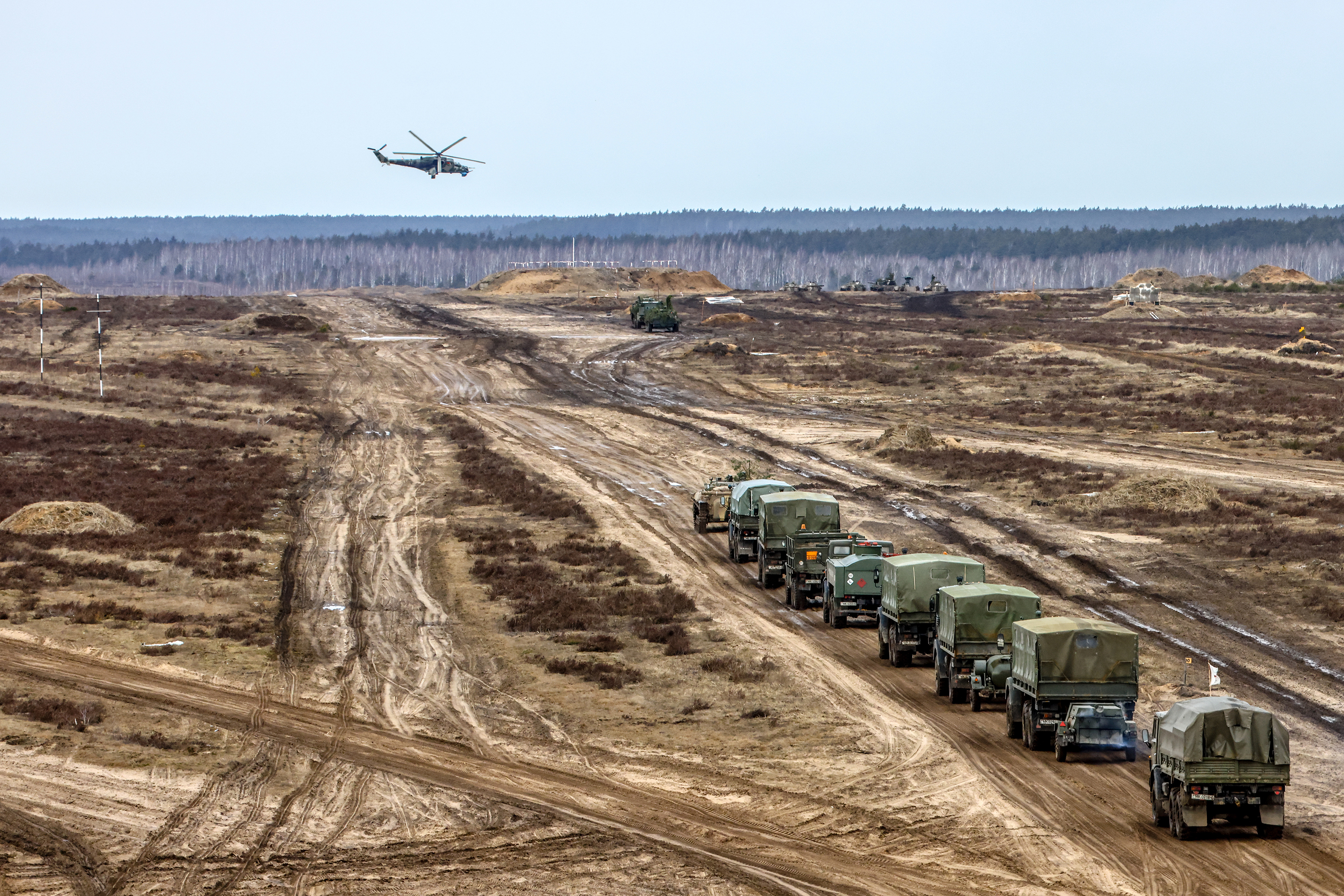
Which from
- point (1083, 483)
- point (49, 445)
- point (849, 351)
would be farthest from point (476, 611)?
point (849, 351)

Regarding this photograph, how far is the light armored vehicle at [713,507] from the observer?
4516 cm

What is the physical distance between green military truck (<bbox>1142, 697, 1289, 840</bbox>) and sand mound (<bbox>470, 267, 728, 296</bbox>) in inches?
6362

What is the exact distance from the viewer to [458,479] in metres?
56.7

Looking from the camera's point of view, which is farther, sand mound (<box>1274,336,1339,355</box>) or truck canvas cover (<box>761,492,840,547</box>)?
sand mound (<box>1274,336,1339,355</box>)

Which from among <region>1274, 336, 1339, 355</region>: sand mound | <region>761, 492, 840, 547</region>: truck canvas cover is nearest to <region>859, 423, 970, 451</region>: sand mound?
<region>761, 492, 840, 547</region>: truck canvas cover

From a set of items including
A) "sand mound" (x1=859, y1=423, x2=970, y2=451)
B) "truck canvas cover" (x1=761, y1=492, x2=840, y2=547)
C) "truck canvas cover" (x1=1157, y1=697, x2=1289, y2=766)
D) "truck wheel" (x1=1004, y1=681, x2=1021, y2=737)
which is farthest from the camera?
"sand mound" (x1=859, y1=423, x2=970, y2=451)

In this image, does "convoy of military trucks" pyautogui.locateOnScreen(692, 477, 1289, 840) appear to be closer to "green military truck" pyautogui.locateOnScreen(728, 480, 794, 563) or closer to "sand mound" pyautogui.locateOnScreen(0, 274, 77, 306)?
"green military truck" pyautogui.locateOnScreen(728, 480, 794, 563)

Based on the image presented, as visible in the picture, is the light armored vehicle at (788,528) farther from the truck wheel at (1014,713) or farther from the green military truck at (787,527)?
the truck wheel at (1014,713)

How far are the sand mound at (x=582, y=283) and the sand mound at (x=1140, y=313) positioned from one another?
203 ft

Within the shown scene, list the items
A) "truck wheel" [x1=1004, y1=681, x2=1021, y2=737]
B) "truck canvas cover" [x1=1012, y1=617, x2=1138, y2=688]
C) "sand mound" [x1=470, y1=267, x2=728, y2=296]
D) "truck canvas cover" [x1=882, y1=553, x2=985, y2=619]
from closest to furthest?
"truck canvas cover" [x1=1012, y1=617, x2=1138, y2=688], "truck wheel" [x1=1004, y1=681, x2=1021, y2=737], "truck canvas cover" [x1=882, y1=553, x2=985, y2=619], "sand mound" [x1=470, y1=267, x2=728, y2=296]

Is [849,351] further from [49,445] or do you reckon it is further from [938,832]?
[938,832]

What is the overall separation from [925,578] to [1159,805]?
31.1ft

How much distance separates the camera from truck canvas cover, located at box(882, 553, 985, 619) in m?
28.7

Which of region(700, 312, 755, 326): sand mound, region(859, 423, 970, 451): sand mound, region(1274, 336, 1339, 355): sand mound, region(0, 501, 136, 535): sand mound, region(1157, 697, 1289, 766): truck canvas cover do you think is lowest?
region(0, 501, 136, 535): sand mound
